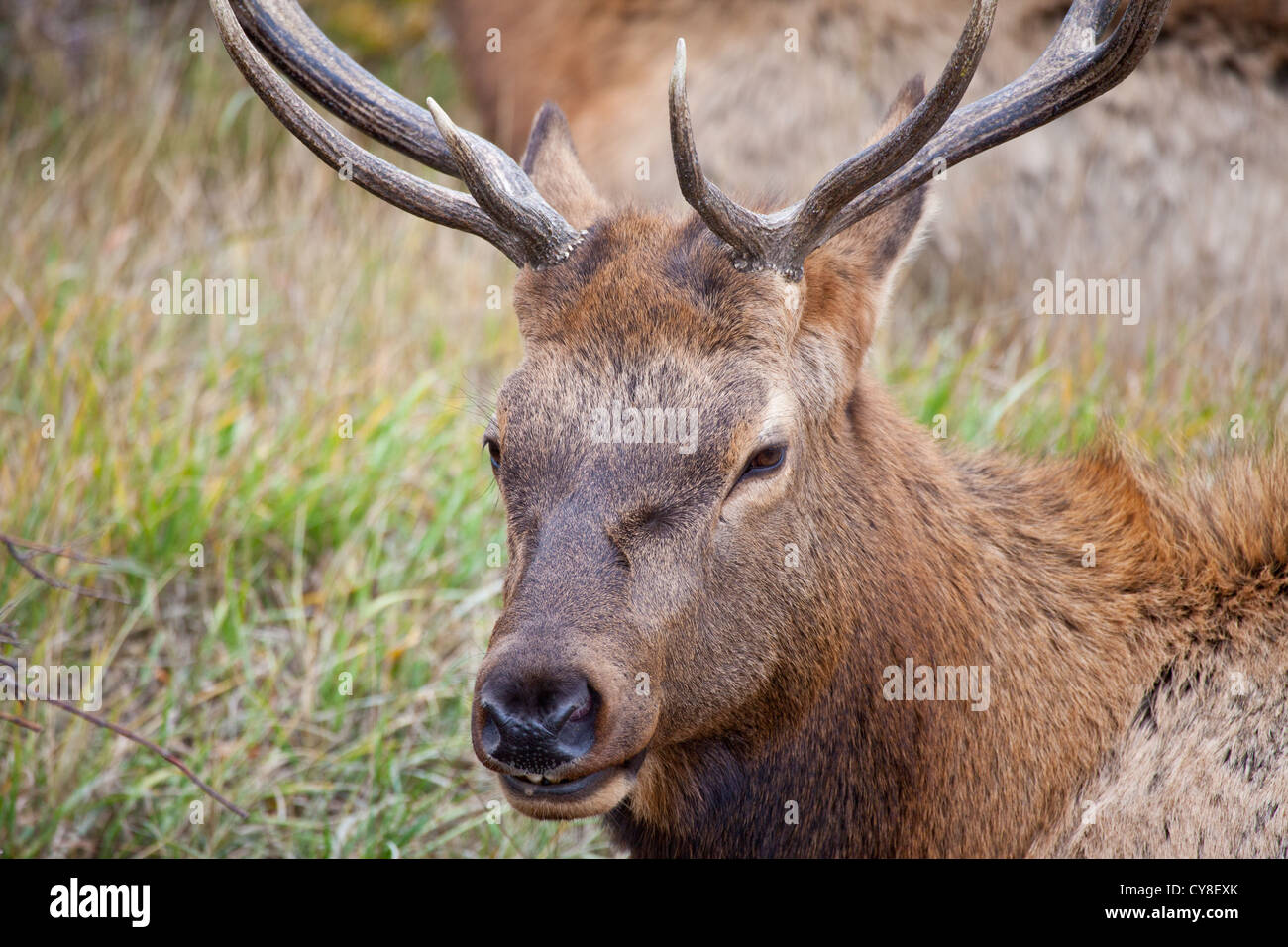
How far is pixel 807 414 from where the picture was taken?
3594mm

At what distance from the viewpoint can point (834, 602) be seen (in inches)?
141

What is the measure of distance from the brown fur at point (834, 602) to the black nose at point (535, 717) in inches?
4.2

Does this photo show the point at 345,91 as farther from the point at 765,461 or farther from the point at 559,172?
the point at 765,461

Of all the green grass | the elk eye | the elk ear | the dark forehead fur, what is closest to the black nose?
the elk eye

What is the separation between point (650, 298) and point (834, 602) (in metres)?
0.93

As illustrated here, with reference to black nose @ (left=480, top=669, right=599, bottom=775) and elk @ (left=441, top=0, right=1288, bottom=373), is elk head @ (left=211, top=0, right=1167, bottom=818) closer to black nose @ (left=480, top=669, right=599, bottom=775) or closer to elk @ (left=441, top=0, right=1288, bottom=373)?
black nose @ (left=480, top=669, right=599, bottom=775)

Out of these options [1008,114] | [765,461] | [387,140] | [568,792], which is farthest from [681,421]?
[387,140]

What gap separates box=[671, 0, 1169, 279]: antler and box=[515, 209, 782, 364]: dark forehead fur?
0.31 ft

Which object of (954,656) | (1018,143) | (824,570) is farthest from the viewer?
(1018,143)

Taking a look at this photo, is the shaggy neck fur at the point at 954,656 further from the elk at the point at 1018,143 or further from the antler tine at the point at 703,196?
the elk at the point at 1018,143

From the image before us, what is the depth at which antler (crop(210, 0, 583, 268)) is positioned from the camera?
362 cm

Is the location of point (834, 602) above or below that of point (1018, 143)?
below

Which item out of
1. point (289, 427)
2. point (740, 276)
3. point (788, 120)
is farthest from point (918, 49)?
point (740, 276)

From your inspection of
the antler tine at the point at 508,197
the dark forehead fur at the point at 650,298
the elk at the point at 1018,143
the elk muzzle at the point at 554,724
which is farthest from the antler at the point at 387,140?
the elk at the point at 1018,143
